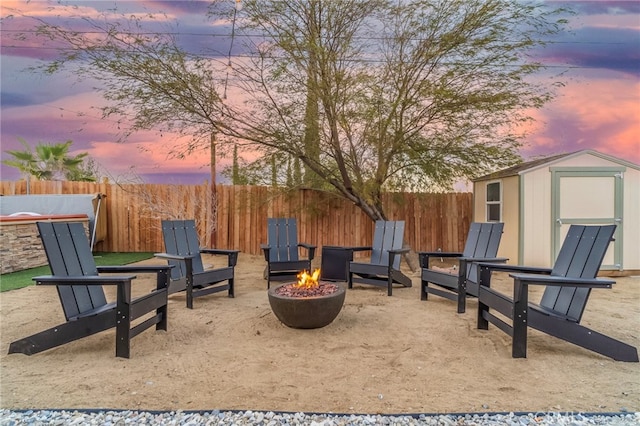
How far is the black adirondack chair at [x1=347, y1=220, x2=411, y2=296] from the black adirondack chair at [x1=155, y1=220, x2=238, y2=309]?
174 centimetres

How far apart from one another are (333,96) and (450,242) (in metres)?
4.39

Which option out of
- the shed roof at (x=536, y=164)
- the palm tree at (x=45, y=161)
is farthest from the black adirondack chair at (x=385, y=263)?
the palm tree at (x=45, y=161)

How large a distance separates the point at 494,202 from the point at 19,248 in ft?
27.9

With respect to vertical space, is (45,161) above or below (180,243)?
above

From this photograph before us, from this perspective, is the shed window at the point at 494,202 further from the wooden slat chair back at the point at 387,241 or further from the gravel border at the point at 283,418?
the gravel border at the point at 283,418

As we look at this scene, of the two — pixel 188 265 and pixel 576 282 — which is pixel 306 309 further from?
pixel 576 282

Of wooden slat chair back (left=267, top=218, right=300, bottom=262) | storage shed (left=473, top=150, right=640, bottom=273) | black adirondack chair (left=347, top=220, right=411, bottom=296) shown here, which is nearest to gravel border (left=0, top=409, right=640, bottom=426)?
black adirondack chair (left=347, top=220, right=411, bottom=296)

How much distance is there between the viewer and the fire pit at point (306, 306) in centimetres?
316

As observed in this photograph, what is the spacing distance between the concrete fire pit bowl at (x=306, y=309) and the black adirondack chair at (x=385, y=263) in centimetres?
164

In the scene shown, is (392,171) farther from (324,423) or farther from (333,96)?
(324,423)

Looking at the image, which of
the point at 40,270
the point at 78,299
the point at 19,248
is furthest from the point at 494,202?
the point at 19,248

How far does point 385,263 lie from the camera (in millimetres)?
5176

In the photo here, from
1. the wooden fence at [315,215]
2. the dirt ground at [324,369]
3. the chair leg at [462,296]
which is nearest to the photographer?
the dirt ground at [324,369]

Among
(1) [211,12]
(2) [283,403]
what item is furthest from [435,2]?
(2) [283,403]
